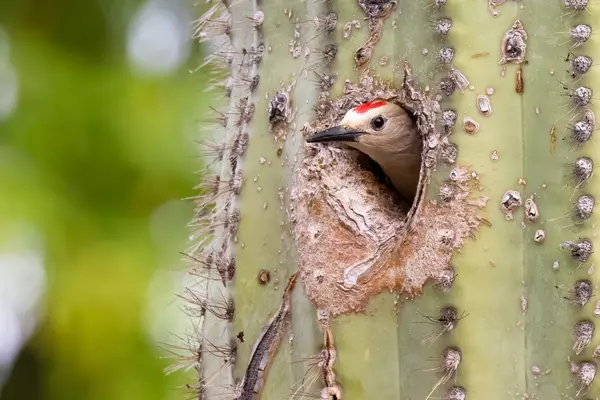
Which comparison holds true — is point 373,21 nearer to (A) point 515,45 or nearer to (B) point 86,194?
(A) point 515,45

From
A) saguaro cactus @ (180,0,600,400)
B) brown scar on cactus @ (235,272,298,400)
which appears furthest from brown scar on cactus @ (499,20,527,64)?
brown scar on cactus @ (235,272,298,400)

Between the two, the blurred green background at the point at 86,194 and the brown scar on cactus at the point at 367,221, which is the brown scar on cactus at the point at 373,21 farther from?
the blurred green background at the point at 86,194

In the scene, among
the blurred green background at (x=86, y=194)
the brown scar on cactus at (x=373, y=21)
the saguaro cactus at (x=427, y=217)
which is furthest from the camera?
the blurred green background at (x=86, y=194)

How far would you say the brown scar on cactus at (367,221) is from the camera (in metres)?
1.08

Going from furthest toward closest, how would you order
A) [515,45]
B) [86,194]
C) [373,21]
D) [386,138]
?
1. [86,194]
2. [386,138]
3. [373,21]
4. [515,45]

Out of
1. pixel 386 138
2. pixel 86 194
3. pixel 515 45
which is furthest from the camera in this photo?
pixel 86 194

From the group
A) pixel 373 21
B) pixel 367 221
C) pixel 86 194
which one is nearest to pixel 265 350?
pixel 367 221

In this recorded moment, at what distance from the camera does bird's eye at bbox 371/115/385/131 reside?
3.94ft

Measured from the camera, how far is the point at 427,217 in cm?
110

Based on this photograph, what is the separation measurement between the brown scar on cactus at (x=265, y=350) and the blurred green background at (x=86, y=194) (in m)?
2.03

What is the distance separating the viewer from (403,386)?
3.58 feet

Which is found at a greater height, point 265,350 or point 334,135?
point 334,135

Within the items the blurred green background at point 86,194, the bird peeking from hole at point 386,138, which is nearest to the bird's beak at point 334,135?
the bird peeking from hole at point 386,138

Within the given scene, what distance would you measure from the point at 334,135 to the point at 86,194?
241 cm
